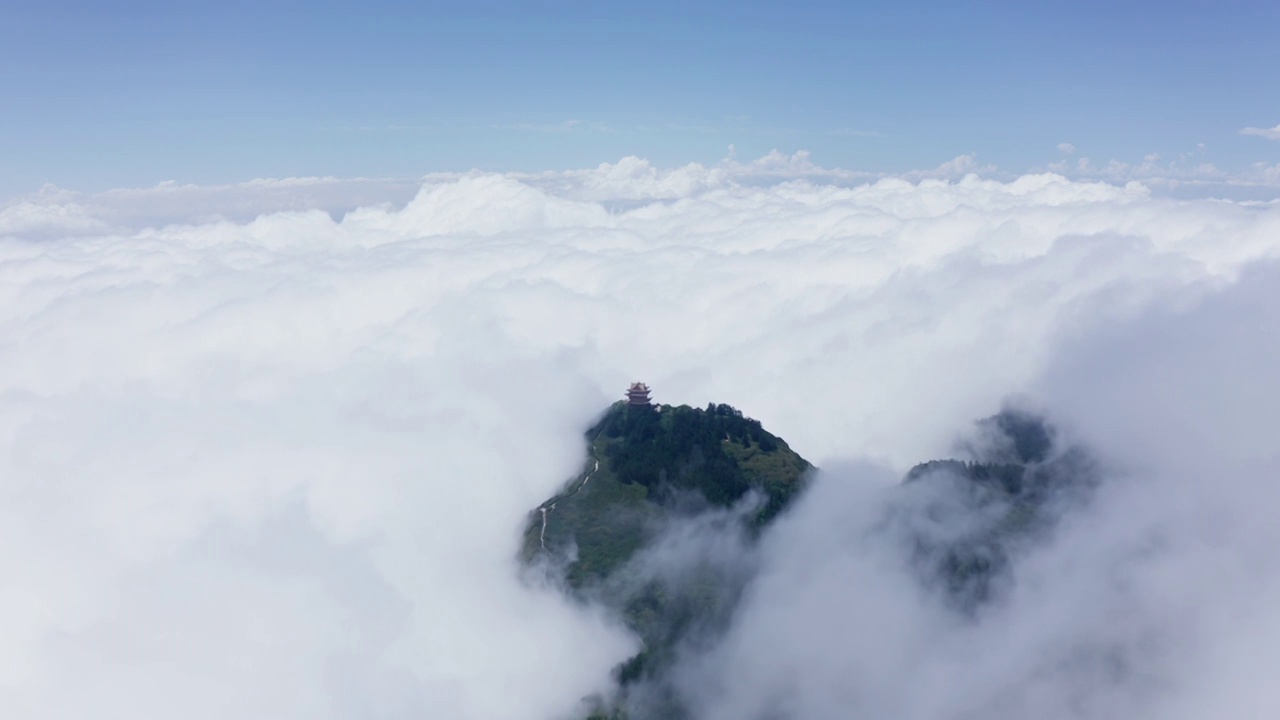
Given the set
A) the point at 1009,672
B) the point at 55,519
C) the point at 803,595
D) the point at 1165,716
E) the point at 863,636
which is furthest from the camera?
the point at 55,519

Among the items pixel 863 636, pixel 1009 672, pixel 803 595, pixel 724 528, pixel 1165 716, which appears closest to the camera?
pixel 1165 716

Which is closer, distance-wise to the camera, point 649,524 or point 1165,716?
point 1165,716

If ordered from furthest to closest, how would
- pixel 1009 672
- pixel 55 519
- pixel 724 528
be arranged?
pixel 55 519, pixel 724 528, pixel 1009 672

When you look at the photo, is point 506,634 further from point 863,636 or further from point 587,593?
point 863,636

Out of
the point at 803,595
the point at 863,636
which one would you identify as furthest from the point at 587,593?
the point at 863,636

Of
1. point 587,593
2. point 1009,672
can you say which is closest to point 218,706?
point 587,593

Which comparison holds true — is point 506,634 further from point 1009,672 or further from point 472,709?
point 1009,672

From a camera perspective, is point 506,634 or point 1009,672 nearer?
point 1009,672

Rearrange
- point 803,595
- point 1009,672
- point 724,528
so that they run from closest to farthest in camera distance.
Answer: point 1009,672 < point 803,595 < point 724,528

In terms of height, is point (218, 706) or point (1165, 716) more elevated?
point (1165, 716)
